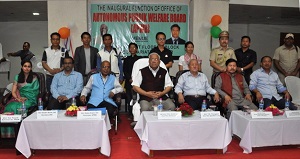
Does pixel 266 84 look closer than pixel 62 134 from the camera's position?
No

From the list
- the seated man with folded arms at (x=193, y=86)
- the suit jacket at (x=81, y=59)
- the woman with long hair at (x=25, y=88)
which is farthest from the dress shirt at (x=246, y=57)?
the woman with long hair at (x=25, y=88)

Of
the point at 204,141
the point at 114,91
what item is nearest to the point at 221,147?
the point at 204,141

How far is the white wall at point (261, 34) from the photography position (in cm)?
1121

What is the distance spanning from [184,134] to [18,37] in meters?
9.02

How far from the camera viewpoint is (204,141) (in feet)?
11.0

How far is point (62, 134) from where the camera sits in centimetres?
324

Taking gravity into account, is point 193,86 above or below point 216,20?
below

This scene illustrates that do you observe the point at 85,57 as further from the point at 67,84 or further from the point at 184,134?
the point at 184,134

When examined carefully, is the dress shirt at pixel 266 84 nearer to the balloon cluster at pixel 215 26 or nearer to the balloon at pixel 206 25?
the balloon cluster at pixel 215 26

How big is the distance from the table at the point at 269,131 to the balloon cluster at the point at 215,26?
2.94 m

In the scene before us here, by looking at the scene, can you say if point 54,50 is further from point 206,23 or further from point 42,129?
point 206,23

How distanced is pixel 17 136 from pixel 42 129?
0.33m

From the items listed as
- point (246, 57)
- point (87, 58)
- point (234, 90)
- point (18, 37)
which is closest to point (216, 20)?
point (246, 57)

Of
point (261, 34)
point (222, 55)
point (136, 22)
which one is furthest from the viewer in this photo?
point (261, 34)
